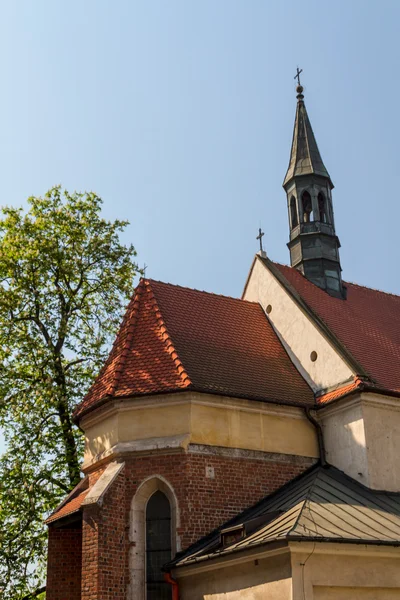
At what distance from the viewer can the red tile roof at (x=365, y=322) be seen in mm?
15984

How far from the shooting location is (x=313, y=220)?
68.1 ft

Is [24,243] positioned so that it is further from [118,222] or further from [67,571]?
[67,571]

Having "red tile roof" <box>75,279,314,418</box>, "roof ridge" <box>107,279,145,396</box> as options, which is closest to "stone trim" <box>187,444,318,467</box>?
"red tile roof" <box>75,279,314,418</box>

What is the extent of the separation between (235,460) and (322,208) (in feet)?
30.9

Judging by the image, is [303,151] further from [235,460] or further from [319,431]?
[235,460]

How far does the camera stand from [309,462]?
49.5 feet

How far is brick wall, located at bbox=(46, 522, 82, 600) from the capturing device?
14594mm

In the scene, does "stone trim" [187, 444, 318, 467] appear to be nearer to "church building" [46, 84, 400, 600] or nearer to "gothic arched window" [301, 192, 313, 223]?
"church building" [46, 84, 400, 600]

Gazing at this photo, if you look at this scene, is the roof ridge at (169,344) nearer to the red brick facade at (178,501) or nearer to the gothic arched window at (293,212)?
the red brick facade at (178,501)

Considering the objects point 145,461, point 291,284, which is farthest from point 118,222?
point 145,461

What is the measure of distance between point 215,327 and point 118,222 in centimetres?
628

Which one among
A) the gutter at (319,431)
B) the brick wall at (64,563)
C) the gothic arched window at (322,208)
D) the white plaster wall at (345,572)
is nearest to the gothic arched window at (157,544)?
the brick wall at (64,563)

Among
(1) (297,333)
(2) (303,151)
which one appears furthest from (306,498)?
(2) (303,151)

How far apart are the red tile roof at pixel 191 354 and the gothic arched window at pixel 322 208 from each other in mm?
4463
